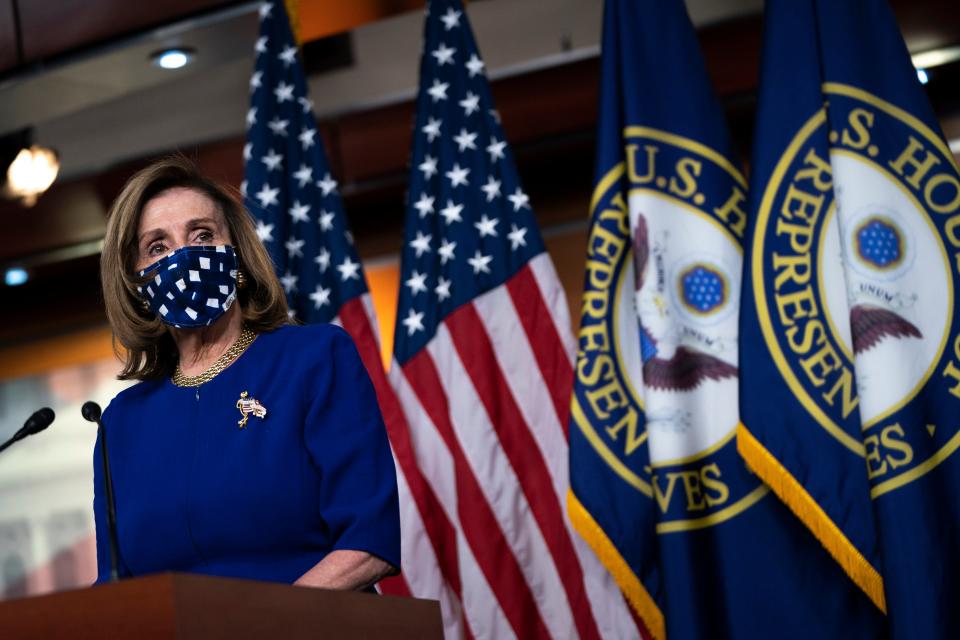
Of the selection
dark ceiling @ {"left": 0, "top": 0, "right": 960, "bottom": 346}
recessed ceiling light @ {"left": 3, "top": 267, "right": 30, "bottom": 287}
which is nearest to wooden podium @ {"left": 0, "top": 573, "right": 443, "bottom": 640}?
dark ceiling @ {"left": 0, "top": 0, "right": 960, "bottom": 346}

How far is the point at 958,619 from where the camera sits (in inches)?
114

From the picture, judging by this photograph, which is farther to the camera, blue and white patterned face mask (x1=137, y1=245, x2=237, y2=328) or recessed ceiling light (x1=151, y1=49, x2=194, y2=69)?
recessed ceiling light (x1=151, y1=49, x2=194, y2=69)

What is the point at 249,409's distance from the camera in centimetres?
227

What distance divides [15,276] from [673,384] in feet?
10.7

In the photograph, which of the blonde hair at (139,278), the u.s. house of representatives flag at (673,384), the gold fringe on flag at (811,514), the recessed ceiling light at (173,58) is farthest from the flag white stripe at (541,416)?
the recessed ceiling light at (173,58)

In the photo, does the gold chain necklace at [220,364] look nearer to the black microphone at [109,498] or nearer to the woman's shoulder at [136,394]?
the woman's shoulder at [136,394]

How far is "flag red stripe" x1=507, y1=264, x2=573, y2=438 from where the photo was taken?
355cm

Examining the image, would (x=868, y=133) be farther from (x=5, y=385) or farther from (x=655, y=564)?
(x=5, y=385)

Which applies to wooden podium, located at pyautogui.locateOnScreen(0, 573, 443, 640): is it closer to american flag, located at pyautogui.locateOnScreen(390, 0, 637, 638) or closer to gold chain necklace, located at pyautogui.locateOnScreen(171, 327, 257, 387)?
gold chain necklace, located at pyautogui.locateOnScreen(171, 327, 257, 387)

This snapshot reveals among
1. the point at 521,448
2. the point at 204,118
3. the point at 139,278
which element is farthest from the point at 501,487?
the point at 204,118

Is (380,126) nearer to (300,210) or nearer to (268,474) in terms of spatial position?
(300,210)

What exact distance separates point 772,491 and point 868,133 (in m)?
0.91

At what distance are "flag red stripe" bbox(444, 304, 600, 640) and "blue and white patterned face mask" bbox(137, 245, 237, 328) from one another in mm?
1289

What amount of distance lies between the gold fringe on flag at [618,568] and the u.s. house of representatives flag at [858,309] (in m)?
0.43
